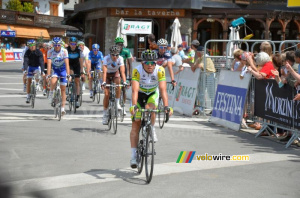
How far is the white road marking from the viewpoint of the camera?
6.70 m

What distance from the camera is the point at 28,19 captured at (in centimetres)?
7781

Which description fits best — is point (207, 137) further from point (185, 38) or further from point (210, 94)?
point (185, 38)

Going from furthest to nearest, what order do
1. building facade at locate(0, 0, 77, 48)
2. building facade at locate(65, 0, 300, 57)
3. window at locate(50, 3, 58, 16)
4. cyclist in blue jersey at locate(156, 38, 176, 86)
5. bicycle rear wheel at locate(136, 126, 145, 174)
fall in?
window at locate(50, 3, 58, 16)
building facade at locate(0, 0, 77, 48)
building facade at locate(65, 0, 300, 57)
cyclist in blue jersey at locate(156, 38, 176, 86)
bicycle rear wheel at locate(136, 126, 145, 174)

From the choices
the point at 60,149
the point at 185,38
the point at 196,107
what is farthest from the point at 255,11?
the point at 60,149

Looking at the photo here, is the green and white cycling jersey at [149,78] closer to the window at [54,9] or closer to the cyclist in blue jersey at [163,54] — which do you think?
the cyclist in blue jersey at [163,54]

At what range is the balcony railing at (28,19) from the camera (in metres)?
74.6

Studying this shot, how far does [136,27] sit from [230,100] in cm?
2559

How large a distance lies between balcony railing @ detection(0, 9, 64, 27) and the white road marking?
227 ft

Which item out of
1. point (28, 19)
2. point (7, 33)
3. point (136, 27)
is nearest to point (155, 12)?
point (136, 27)

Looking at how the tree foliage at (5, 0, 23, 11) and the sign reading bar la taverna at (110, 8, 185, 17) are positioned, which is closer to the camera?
the sign reading bar la taverna at (110, 8, 185, 17)

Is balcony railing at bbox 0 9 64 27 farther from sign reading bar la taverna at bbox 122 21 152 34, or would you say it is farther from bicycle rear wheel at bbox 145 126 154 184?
bicycle rear wheel at bbox 145 126 154 184

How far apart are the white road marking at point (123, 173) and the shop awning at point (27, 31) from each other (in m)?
67.9

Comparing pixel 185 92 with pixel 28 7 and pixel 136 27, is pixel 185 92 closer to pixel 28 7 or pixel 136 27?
pixel 136 27

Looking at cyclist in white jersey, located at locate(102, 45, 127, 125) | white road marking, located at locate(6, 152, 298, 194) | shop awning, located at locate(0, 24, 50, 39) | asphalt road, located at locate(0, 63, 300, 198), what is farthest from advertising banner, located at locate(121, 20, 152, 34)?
shop awning, located at locate(0, 24, 50, 39)
